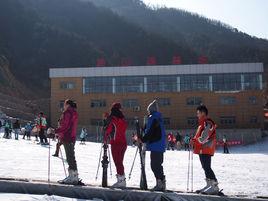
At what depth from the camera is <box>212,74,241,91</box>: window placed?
65.0m

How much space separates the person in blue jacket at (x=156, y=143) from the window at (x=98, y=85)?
186 feet

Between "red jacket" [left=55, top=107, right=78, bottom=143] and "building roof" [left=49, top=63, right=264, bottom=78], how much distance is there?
55.6 m

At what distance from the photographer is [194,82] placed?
216 feet

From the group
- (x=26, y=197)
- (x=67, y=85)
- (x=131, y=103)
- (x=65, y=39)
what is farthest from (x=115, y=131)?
(x=65, y=39)

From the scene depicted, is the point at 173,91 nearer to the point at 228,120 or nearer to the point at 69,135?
the point at 228,120

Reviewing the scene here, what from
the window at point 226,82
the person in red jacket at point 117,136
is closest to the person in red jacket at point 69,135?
the person in red jacket at point 117,136

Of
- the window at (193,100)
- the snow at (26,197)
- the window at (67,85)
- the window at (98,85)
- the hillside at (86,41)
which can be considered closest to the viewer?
the snow at (26,197)

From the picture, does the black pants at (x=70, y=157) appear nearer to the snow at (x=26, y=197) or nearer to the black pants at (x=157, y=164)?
the snow at (x=26, y=197)

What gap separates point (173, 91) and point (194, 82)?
3.11 m

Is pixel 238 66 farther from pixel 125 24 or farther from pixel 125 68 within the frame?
pixel 125 24

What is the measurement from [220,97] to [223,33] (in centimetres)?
13070

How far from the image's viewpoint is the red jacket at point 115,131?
9992mm

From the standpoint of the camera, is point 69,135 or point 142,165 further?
point 69,135

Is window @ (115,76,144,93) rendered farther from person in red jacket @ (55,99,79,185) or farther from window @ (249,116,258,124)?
person in red jacket @ (55,99,79,185)
